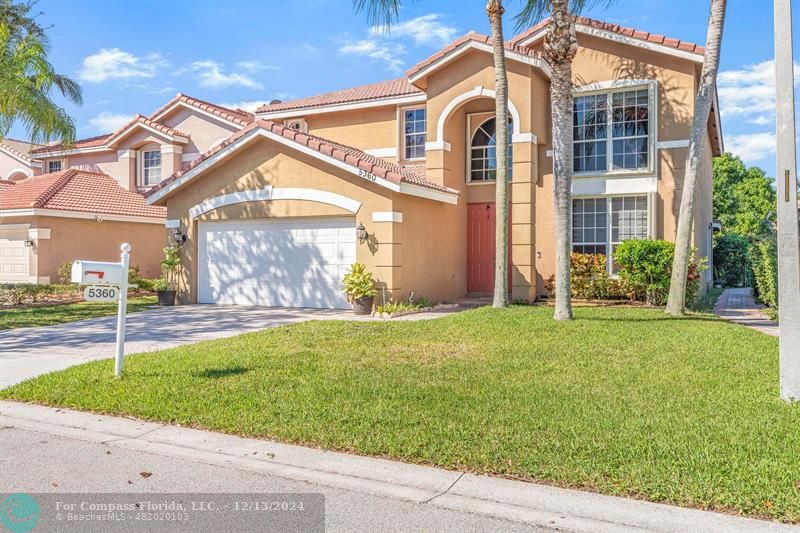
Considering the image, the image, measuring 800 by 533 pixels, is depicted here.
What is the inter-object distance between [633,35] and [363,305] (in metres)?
9.35

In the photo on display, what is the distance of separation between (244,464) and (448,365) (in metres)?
3.65

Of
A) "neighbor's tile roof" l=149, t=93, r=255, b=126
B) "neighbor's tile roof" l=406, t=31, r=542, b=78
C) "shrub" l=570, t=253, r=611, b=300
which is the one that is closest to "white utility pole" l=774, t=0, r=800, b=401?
"shrub" l=570, t=253, r=611, b=300

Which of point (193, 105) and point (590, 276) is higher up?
point (193, 105)

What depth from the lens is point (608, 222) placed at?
16.4m

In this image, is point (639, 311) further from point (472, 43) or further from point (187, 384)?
point (187, 384)

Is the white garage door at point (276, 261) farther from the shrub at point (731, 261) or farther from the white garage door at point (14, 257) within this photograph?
the shrub at point (731, 261)

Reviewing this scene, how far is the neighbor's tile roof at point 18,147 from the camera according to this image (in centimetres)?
3008

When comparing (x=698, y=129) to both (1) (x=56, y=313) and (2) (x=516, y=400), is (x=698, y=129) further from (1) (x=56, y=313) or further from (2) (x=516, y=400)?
(1) (x=56, y=313)

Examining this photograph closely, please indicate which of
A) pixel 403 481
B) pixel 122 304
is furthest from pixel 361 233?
pixel 403 481

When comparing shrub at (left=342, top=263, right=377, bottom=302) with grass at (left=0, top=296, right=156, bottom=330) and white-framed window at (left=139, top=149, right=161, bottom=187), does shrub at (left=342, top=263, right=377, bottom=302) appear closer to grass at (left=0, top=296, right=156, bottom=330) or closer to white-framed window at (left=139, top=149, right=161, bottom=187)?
grass at (left=0, top=296, right=156, bottom=330)

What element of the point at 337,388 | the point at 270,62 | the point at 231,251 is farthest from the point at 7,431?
the point at 270,62

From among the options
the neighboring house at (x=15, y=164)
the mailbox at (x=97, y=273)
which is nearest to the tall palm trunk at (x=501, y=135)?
the mailbox at (x=97, y=273)

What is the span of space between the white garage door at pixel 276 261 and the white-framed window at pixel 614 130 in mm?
6495

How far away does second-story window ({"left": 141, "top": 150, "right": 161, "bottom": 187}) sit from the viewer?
85.1 feet
